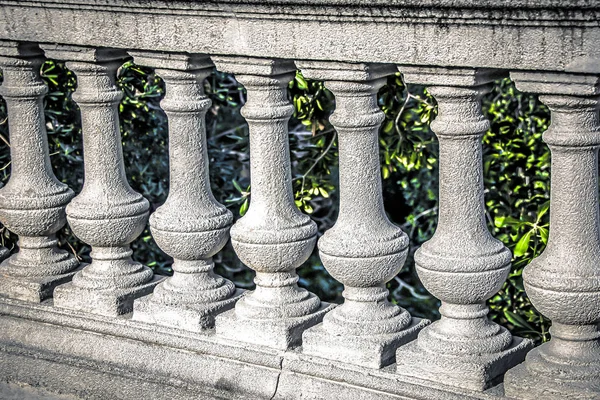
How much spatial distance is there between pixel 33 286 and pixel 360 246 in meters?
1.25

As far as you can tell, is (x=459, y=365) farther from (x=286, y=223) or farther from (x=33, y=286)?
(x=33, y=286)

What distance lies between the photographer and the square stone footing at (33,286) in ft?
12.7

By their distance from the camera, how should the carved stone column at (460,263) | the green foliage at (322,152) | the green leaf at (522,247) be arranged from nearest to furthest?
the carved stone column at (460,263) < the green leaf at (522,247) < the green foliage at (322,152)

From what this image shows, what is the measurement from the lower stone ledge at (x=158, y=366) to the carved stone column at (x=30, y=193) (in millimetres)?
85

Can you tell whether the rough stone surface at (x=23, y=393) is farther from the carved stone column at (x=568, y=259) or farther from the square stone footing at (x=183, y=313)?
the carved stone column at (x=568, y=259)

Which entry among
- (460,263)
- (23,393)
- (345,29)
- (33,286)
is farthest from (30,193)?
(460,263)

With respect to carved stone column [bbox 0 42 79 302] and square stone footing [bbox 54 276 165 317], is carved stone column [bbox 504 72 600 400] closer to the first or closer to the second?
square stone footing [bbox 54 276 165 317]

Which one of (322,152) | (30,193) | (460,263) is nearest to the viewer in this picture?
(460,263)

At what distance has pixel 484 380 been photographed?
3.01 meters

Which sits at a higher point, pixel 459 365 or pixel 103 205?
pixel 103 205

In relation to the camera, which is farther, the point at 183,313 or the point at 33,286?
the point at 33,286

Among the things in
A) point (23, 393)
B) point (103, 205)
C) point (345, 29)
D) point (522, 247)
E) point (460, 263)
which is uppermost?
point (345, 29)

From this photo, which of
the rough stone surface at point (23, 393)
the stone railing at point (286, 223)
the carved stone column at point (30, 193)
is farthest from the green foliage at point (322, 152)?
the rough stone surface at point (23, 393)

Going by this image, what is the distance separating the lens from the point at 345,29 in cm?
293
